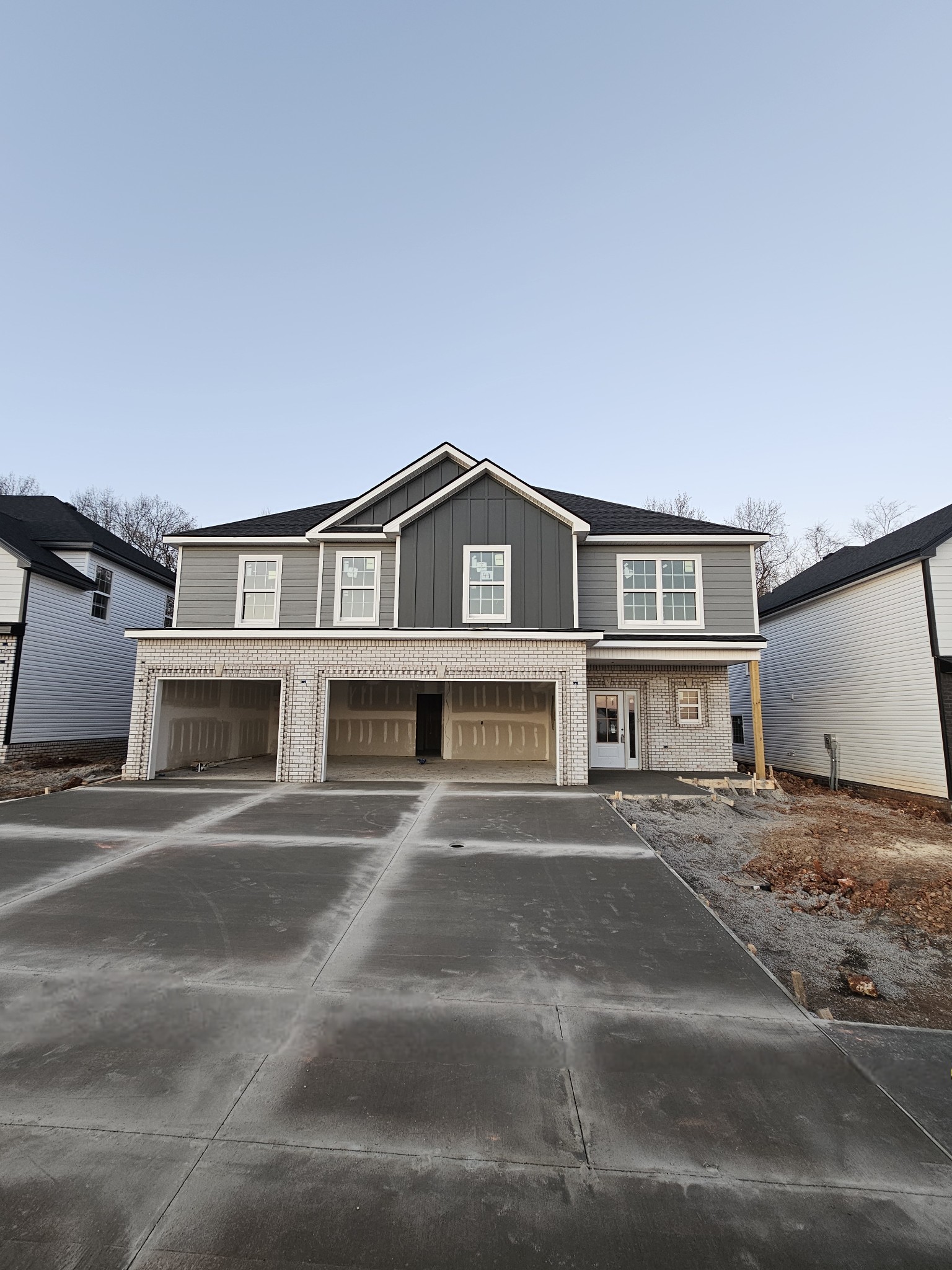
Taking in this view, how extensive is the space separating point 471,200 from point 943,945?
20.2 m

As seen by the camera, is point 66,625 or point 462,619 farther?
point 66,625

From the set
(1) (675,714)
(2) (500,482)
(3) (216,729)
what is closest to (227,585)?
(3) (216,729)

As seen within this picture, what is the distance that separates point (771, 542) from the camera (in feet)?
103

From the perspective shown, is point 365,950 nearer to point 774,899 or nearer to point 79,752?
point 774,899

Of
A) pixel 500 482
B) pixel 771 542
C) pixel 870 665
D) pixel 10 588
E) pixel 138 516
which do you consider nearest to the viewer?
pixel 500 482

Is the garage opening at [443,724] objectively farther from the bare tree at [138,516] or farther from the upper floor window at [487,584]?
the bare tree at [138,516]

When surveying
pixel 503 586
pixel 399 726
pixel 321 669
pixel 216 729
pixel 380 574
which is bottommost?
pixel 216 729

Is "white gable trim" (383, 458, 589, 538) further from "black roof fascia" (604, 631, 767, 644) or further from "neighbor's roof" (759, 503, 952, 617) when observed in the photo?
"neighbor's roof" (759, 503, 952, 617)

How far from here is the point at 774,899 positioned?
5730 mm

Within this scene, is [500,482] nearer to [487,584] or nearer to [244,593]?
[487,584]

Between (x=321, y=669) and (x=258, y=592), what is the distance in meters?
3.50

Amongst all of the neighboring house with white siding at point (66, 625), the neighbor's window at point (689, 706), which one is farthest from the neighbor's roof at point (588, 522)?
the neighboring house with white siding at point (66, 625)

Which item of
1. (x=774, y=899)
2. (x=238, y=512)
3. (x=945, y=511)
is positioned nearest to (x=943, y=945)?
(x=774, y=899)

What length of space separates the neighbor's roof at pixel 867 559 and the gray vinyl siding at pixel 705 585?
338cm
